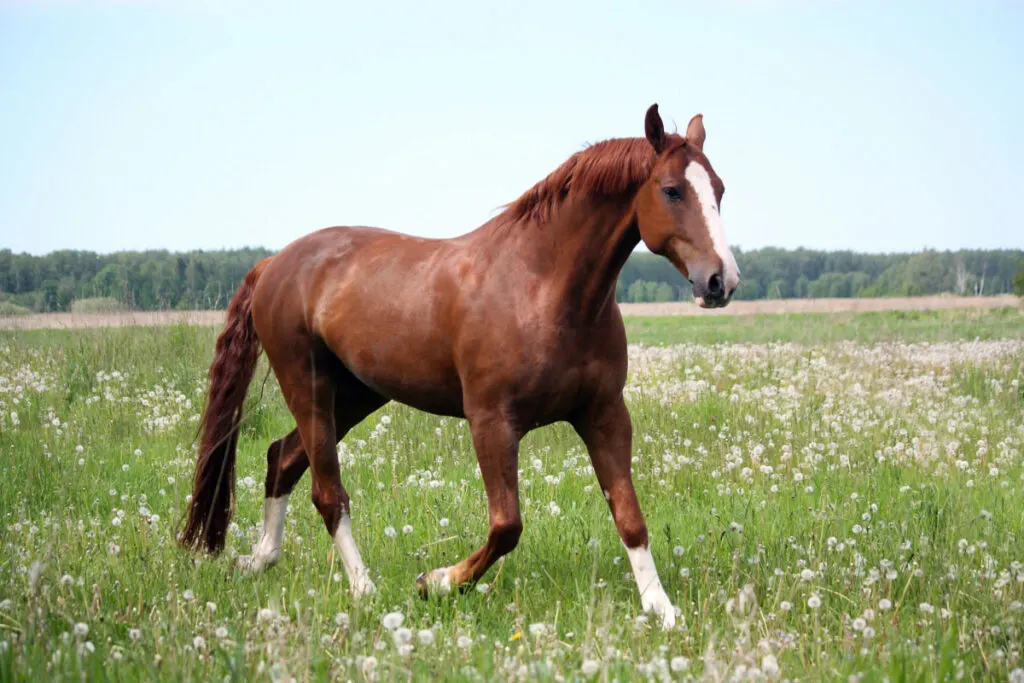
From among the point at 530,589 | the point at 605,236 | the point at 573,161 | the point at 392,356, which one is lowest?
the point at 530,589

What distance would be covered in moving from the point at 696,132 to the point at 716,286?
0.93 meters

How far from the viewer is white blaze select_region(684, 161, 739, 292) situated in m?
4.04

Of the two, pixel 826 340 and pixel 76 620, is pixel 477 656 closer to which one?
pixel 76 620

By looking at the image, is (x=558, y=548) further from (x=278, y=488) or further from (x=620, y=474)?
(x=278, y=488)

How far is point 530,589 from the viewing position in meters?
4.76

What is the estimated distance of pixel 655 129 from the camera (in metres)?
4.34

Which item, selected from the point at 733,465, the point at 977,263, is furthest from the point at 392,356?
the point at 977,263

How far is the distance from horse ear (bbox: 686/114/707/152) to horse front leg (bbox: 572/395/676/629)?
1.25 meters

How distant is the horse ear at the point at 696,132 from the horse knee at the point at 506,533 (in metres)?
1.94

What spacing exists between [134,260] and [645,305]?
4535cm

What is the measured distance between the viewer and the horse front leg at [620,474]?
15.1 ft

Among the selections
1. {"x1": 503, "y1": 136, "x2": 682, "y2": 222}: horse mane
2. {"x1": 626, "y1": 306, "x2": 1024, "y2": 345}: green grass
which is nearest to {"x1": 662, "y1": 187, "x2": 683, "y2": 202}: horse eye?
{"x1": 503, "y1": 136, "x2": 682, "y2": 222}: horse mane

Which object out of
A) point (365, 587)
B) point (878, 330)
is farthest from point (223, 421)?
point (878, 330)

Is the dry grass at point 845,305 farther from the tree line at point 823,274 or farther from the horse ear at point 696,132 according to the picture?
the horse ear at point 696,132
